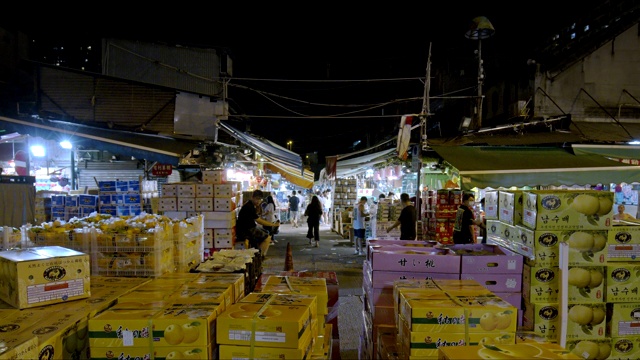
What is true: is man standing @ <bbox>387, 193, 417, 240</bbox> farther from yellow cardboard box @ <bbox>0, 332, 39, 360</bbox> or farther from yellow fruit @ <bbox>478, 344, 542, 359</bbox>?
yellow cardboard box @ <bbox>0, 332, 39, 360</bbox>

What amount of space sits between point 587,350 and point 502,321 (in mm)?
2932

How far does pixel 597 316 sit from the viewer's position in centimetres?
445

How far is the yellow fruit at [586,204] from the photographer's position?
4305 millimetres

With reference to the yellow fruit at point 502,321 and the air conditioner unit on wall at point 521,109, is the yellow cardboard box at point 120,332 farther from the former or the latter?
the air conditioner unit on wall at point 521,109

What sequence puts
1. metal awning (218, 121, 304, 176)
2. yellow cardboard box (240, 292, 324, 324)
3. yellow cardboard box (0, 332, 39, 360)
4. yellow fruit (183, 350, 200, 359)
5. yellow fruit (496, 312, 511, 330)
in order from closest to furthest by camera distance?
yellow cardboard box (0, 332, 39, 360)
yellow fruit (183, 350, 200, 359)
yellow fruit (496, 312, 511, 330)
yellow cardboard box (240, 292, 324, 324)
metal awning (218, 121, 304, 176)

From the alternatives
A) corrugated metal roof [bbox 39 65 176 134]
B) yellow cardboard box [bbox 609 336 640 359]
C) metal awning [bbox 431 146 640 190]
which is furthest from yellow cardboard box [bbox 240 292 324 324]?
corrugated metal roof [bbox 39 65 176 134]

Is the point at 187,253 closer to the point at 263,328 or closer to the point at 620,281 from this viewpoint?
the point at 263,328

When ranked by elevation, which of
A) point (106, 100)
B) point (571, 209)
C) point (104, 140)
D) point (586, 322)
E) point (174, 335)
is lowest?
point (586, 322)

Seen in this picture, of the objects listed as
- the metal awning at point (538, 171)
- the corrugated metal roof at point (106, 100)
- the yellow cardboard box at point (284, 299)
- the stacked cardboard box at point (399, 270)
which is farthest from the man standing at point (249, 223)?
the yellow cardboard box at point (284, 299)

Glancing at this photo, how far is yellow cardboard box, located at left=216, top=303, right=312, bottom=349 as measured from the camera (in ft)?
7.68

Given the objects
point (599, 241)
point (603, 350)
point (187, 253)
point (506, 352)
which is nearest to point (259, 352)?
point (506, 352)

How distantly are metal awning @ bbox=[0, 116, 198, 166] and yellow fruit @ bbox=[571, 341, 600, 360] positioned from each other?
7.89 meters

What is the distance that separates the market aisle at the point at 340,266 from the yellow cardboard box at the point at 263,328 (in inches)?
132

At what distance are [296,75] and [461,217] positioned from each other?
9.27m
